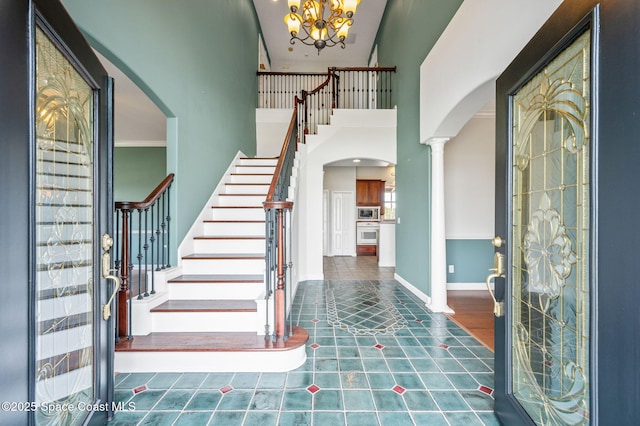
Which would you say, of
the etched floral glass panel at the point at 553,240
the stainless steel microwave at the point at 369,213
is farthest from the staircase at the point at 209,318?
the stainless steel microwave at the point at 369,213

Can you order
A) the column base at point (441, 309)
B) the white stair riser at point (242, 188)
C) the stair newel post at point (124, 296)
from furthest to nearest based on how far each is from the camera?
the white stair riser at point (242, 188), the column base at point (441, 309), the stair newel post at point (124, 296)

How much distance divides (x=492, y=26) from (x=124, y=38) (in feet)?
8.99

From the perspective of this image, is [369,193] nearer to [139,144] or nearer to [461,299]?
[461,299]

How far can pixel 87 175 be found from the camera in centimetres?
132

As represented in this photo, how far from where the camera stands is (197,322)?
7.75 feet

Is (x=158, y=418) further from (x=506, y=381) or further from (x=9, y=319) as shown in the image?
(x=506, y=381)

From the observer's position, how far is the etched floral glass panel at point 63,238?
984 mm

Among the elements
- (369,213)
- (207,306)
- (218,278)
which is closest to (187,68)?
(218,278)

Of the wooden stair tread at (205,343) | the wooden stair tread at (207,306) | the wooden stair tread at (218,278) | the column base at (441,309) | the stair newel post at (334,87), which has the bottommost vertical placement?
the column base at (441,309)

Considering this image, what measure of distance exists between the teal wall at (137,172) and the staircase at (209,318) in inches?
127

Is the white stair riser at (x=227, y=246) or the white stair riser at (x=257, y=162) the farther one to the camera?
the white stair riser at (x=257, y=162)

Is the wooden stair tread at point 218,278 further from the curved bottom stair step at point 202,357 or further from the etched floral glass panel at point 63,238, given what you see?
the etched floral glass panel at point 63,238

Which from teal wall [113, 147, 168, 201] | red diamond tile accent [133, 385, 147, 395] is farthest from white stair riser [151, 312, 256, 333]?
teal wall [113, 147, 168, 201]

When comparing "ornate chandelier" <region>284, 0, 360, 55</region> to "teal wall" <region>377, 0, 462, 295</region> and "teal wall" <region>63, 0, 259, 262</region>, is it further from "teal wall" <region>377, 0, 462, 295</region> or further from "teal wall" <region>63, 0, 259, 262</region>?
"teal wall" <region>63, 0, 259, 262</region>
